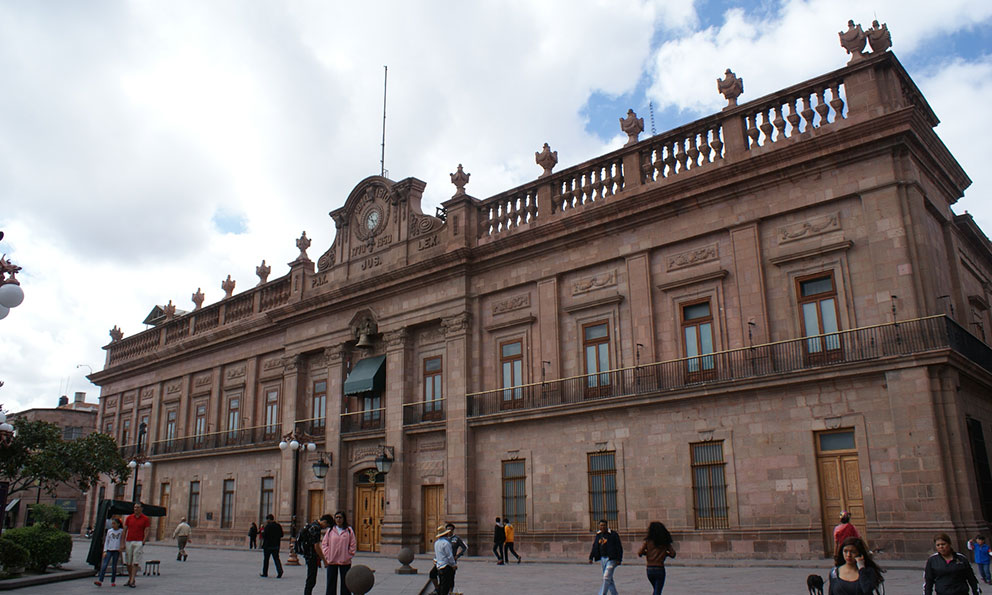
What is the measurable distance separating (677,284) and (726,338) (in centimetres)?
196

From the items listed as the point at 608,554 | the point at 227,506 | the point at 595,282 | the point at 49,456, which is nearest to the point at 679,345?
the point at 595,282

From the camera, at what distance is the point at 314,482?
2861 cm

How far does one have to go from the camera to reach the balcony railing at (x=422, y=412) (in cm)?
2530

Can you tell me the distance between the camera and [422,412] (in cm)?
2567

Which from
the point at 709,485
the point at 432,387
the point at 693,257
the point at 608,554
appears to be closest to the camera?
the point at 608,554

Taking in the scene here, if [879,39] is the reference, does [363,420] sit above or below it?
below

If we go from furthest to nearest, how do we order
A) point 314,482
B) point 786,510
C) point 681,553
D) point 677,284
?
point 314,482 → point 677,284 → point 681,553 → point 786,510

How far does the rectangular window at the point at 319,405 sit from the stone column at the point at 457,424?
6.64 m

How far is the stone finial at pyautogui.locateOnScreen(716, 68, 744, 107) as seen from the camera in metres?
20.3

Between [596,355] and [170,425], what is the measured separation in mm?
24667

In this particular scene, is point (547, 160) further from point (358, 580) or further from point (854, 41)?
point (358, 580)

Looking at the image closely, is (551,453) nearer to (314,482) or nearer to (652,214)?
(652,214)

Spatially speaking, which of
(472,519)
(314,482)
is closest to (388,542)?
(472,519)

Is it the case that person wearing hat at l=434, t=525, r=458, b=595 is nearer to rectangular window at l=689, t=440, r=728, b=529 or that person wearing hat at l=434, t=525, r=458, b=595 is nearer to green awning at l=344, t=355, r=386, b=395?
rectangular window at l=689, t=440, r=728, b=529
